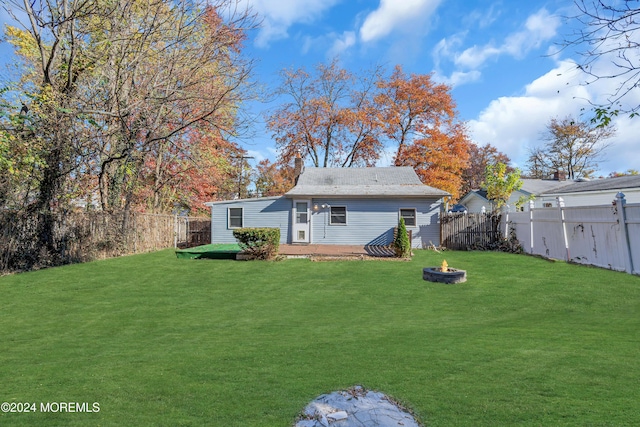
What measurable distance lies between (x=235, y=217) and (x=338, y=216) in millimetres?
5508

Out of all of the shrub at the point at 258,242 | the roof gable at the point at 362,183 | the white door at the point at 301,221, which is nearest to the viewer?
the shrub at the point at 258,242

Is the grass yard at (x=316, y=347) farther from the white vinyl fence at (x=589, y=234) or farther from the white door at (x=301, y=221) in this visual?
the white door at (x=301, y=221)

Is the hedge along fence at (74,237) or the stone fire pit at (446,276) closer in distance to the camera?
the stone fire pit at (446,276)

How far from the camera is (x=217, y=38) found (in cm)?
1237

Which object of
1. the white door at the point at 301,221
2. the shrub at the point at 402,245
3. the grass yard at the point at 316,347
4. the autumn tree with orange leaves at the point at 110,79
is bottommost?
the grass yard at the point at 316,347

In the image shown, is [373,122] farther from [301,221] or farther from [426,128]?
[301,221]

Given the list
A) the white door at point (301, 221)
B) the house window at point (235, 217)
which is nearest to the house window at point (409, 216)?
the white door at point (301, 221)

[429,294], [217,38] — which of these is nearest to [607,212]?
[429,294]

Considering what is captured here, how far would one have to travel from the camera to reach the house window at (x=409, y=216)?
17.8 m

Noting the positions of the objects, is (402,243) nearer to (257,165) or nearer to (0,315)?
(0,315)

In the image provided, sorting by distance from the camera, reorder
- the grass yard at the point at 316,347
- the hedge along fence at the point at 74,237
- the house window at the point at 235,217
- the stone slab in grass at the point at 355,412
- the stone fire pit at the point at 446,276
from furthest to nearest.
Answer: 1. the house window at the point at 235,217
2. the hedge along fence at the point at 74,237
3. the stone fire pit at the point at 446,276
4. the grass yard at the point at 316,347
5. the stone slab in grass at the point at 355,412

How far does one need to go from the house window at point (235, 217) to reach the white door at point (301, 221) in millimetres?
2990

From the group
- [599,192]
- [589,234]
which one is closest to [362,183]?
[589,234]

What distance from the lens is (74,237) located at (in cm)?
1227
